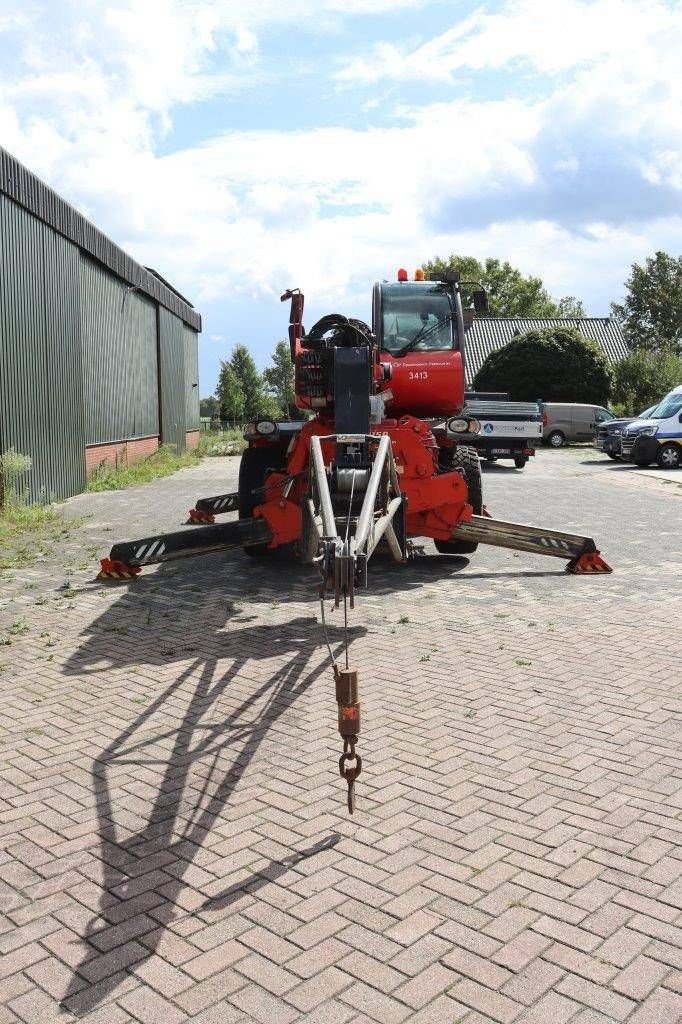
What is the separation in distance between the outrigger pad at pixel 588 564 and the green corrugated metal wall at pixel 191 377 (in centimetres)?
2921

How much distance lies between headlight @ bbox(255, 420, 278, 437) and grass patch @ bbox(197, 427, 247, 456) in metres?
21.5

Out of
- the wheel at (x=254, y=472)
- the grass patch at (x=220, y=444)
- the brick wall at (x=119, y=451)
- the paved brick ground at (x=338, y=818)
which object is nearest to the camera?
the paved brick ground at (x=338, y=818)

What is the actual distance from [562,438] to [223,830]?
36.1 metres

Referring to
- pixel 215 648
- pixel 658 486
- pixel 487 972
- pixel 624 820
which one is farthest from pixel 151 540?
pixel 658 486

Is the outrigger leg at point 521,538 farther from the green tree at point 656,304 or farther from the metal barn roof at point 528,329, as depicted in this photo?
the green tree at point 656,304

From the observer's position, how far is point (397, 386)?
11.7 meters

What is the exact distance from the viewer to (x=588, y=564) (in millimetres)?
10352

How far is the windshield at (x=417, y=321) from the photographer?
39.9 feet

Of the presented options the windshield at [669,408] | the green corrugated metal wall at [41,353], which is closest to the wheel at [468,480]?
the green corrugated metal wall at [41,353]

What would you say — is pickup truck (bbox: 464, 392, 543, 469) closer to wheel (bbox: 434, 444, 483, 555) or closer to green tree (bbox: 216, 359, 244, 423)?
wheel (bbox: 434, 444, 483, 555)

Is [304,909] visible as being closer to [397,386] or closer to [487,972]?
[487,972]

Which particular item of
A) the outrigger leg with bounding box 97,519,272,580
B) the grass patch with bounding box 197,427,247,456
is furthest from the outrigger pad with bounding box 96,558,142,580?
the grass patch with bounding box 197,427,247,456

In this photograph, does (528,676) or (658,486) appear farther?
(658,486)

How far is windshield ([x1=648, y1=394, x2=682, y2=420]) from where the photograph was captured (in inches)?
1086
